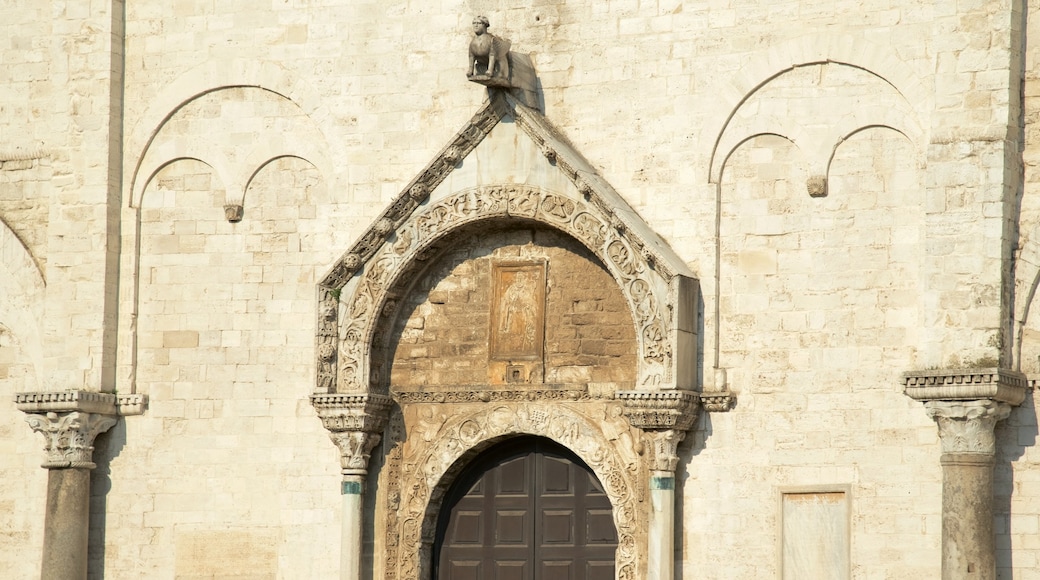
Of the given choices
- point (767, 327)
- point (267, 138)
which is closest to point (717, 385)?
point (767, 327)

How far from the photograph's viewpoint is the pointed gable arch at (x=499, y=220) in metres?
15.2

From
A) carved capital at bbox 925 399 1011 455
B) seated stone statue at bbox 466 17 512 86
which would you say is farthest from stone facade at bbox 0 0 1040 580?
seated stone statue at bbox 466 17 512 86

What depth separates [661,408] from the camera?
15023mm

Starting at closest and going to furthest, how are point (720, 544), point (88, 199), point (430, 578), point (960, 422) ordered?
point (960, 422), point (720, 544), point (430, 578), point (88, 199)

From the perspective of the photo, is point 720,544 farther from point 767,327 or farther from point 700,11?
point 700,11

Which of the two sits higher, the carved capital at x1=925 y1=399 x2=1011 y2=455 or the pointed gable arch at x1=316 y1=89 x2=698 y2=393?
the pointed gable arch at x1=316 y1=89 x2=698 y2=393

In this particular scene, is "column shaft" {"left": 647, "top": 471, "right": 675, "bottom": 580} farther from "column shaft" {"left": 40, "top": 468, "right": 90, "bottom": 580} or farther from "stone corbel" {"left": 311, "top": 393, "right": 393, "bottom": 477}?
"column shaft" {"left": 40, "top": 468, "right": 90, "bottom": 580}

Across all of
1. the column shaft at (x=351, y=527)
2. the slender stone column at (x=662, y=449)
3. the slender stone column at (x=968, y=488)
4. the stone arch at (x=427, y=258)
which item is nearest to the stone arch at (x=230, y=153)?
the stone arch at (x=427, y=258)

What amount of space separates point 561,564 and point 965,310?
4.13 meters

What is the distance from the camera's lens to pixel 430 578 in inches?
643

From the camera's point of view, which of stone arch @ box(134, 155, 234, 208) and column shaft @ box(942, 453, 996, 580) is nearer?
column shaft @ box(942, 453, 996, 580)

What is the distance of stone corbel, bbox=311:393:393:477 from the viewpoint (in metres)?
16.1

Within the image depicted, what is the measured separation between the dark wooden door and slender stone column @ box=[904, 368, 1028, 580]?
3076 mm

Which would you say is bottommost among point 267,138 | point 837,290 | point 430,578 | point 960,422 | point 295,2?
point 430,578
